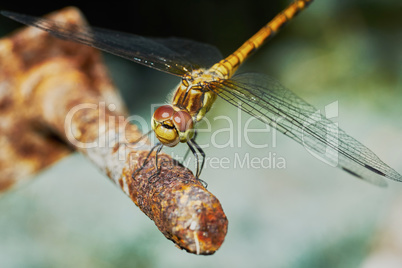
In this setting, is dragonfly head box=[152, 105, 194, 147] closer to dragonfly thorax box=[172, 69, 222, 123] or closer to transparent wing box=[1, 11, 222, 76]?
dragonfly thorax box=[172, 69, 222, 123]

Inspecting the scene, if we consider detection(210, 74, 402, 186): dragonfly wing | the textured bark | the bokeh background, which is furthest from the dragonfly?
the bokeh background

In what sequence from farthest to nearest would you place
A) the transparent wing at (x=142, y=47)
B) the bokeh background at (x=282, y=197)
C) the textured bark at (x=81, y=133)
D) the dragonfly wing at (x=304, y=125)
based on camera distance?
the transparent wing at (x=142, y=47) < the bokeh background at (x=282, y=197) < the dragonfly wing at (x=304, y=125) < the textured bark at (x=81, y=133)

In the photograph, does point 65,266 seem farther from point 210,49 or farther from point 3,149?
point 210,49

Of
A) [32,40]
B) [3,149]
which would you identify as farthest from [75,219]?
[32,40]

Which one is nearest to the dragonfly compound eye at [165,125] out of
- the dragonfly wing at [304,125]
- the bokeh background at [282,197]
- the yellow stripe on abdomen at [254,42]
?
the dragonfly wing at [304,125]

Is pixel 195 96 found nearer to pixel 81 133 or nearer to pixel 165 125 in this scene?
pixel 165 125

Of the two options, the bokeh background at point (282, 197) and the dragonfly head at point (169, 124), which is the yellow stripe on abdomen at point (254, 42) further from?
the dragonfly head at point (169, 124)
